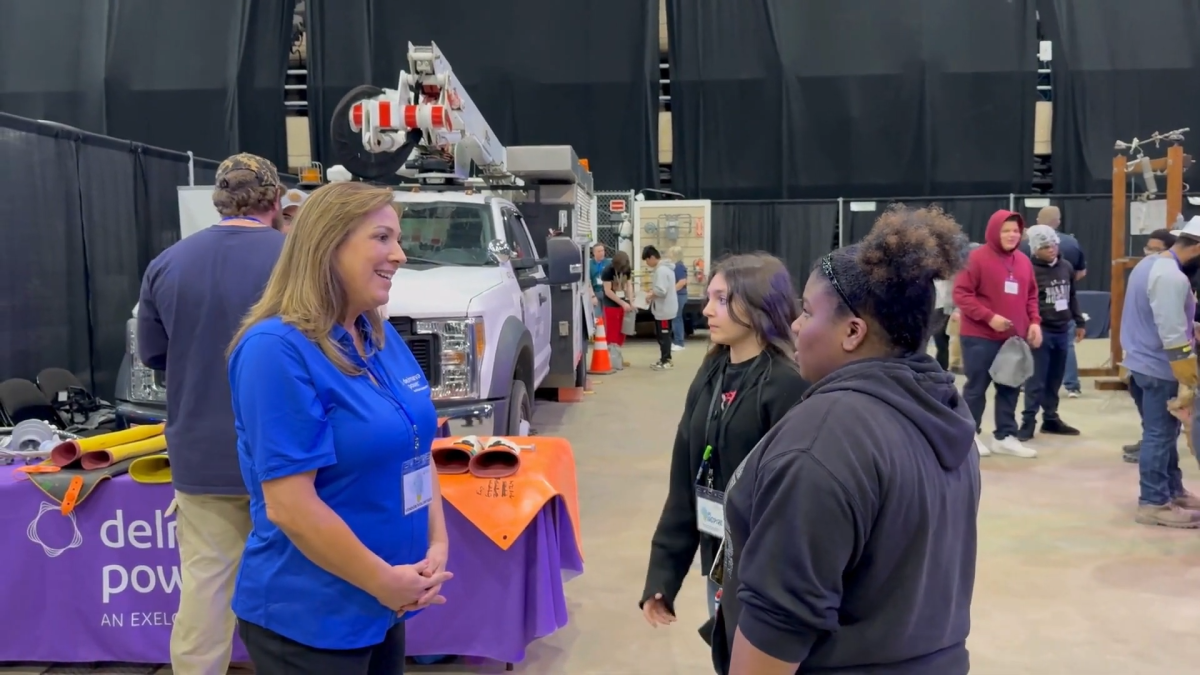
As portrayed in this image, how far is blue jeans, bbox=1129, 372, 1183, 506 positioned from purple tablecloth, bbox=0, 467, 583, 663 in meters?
3.75

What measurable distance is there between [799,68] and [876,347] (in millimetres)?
16141

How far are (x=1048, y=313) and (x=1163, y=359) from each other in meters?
1.96

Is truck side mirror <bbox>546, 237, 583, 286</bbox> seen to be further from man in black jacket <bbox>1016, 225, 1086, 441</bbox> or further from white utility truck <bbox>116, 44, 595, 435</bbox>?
man in black jacket <bbox>1016, 225, 1086, 441</bbox>

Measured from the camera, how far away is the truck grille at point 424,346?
4.76 meters

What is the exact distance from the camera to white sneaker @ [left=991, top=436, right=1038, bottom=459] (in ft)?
21.7

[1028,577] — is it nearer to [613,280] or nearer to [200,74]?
[613,280]

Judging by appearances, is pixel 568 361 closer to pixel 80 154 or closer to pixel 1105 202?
pixel 80 154

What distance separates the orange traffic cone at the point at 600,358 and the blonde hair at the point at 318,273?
30.5ft

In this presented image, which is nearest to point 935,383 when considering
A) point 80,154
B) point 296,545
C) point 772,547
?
point 772,547

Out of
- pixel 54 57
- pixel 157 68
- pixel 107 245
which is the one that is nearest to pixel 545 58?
pixel 157 68

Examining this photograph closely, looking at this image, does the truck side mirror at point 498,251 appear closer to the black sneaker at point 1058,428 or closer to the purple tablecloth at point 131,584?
the purple tablecloth at point 131,584

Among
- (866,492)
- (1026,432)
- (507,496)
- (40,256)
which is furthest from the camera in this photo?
(1026,432)

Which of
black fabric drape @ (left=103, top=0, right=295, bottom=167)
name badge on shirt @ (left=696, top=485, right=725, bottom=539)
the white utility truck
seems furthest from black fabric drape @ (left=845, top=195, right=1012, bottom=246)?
name badge on shirt @ (left=696, top=485, right=725, bottom=539)

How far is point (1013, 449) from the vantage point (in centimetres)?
664
